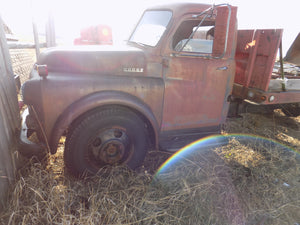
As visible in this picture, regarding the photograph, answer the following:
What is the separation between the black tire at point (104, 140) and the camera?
2.27m

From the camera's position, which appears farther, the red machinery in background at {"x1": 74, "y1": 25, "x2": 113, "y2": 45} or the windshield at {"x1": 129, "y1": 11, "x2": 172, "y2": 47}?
the red machinery in background at {"x1": 74, "y1": 25, "x2": 113, "y2": 45}

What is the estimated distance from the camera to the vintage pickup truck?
2.16 meters

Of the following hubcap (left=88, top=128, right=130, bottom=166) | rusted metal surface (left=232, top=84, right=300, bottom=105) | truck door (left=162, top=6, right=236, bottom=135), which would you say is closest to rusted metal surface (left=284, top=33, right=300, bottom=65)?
rusted metal surface (left=232, top=84, right=300, bottom=105)

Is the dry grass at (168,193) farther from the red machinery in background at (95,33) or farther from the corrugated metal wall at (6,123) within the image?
the red machinery in background at (95,33)

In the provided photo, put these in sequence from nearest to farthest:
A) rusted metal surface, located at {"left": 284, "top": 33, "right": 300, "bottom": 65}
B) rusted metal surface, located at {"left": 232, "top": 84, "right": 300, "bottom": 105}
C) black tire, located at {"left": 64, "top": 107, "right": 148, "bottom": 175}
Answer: black tire, located at {"left": 64, "top": 107, "right": 148, "bottom": 175} → rusted metal surface, located at {"left": 232, "top": 84, "right": 300, "bottom": 105} → rusted metal surface, located at {"left": 284, "top": 33, "right": 300, "bottom": 65}

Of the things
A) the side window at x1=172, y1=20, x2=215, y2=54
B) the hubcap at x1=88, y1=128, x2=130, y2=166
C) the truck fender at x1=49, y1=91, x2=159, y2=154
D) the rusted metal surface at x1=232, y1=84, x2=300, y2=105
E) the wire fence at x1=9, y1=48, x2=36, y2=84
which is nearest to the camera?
the truck fender at x1=49, y1=91, x2=159, y2=154

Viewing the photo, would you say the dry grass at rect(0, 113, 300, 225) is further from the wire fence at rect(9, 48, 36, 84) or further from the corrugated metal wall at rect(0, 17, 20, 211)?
the wire fence at rect(9, 48, 36, 84)

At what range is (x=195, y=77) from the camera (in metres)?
2.59

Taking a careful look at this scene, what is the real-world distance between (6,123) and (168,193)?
1.90m

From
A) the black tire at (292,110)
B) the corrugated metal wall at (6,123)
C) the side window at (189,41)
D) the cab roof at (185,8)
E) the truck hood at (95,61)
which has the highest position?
the cab roof at (185,8)

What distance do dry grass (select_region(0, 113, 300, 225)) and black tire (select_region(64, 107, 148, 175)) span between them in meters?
0.15

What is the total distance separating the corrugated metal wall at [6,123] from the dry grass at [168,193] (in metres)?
0.14

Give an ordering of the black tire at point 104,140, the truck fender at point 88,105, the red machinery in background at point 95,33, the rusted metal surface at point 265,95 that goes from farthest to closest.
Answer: the red machinery in background at point 95,33 < the rusted metal surface at point 265,95 < the black tire at point 104,140 < the truck fender at point 88,105

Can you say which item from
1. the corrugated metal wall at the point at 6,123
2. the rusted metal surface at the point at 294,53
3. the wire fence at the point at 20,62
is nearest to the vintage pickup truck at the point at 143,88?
the corrugated metal wall at the point at 6,123
